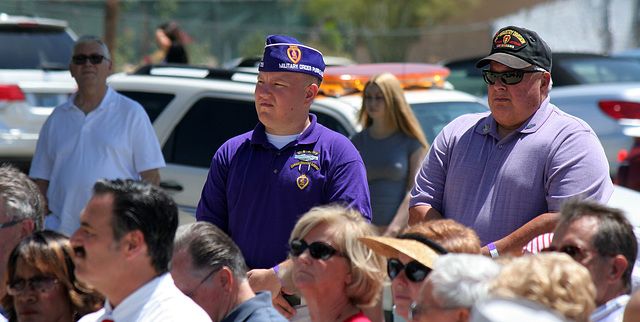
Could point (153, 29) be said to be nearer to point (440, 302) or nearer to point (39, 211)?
point (39, 211)

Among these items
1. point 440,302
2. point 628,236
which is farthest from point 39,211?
point 628,236

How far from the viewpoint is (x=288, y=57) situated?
12.4ft

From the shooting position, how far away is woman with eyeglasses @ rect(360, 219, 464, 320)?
2.86 metres

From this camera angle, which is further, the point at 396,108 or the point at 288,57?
the point at 396,108

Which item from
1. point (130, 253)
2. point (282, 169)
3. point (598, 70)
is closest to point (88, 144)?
point (282, 169)

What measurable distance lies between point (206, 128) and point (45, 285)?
272 centimetres

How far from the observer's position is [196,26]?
19.6m

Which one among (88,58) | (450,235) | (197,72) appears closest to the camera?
(450,235)

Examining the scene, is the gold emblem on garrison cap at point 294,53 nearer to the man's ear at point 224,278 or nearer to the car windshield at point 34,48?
the man's ear at point 224,278

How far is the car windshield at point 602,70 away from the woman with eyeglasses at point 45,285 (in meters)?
7.43

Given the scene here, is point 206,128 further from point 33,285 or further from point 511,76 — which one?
point 511,76

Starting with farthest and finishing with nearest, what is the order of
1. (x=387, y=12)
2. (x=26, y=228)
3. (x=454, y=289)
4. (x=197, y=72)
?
(x=387, y=12) → (x=197, y=72) → (x=26, y=228) → (x=454, y=289)

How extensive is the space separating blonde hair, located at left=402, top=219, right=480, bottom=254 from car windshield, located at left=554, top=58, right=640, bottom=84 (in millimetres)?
7002

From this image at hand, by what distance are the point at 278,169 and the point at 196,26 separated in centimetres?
1647
